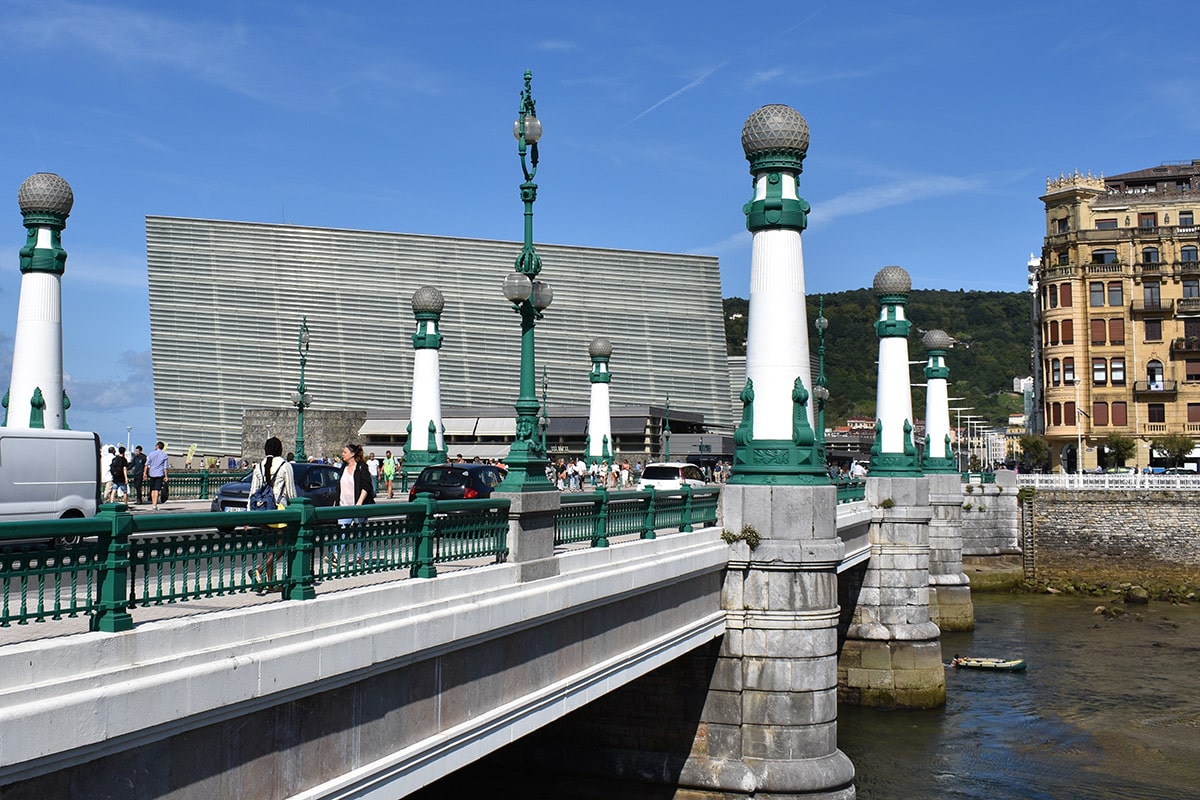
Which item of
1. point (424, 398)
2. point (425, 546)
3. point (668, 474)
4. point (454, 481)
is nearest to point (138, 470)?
point (424, 398)

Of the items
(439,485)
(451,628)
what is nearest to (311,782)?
(451,628)

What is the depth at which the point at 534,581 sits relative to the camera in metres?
11.4

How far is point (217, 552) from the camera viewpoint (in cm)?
752

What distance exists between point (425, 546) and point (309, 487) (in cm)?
779

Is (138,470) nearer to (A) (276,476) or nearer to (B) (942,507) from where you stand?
(A) (276,476)

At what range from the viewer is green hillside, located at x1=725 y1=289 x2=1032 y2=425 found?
155 m

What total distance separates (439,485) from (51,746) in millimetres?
13228

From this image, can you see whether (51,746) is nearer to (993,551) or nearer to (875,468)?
(875,468)

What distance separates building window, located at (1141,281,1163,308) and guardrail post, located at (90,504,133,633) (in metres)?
69.6

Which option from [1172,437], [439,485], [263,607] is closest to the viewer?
[263,607]

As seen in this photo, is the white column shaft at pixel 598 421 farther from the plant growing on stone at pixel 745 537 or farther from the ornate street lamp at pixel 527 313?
the ornate street lamp at pixel 527 313

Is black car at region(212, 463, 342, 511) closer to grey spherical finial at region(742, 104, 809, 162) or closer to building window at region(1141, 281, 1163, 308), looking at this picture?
grey spherical finial at region(742, 104, 809, 162)

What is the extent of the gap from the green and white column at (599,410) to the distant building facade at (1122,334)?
3937 cm

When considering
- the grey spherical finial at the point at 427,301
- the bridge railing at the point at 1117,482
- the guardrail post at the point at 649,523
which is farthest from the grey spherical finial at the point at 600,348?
the bridge railing at the point at 1117,482
